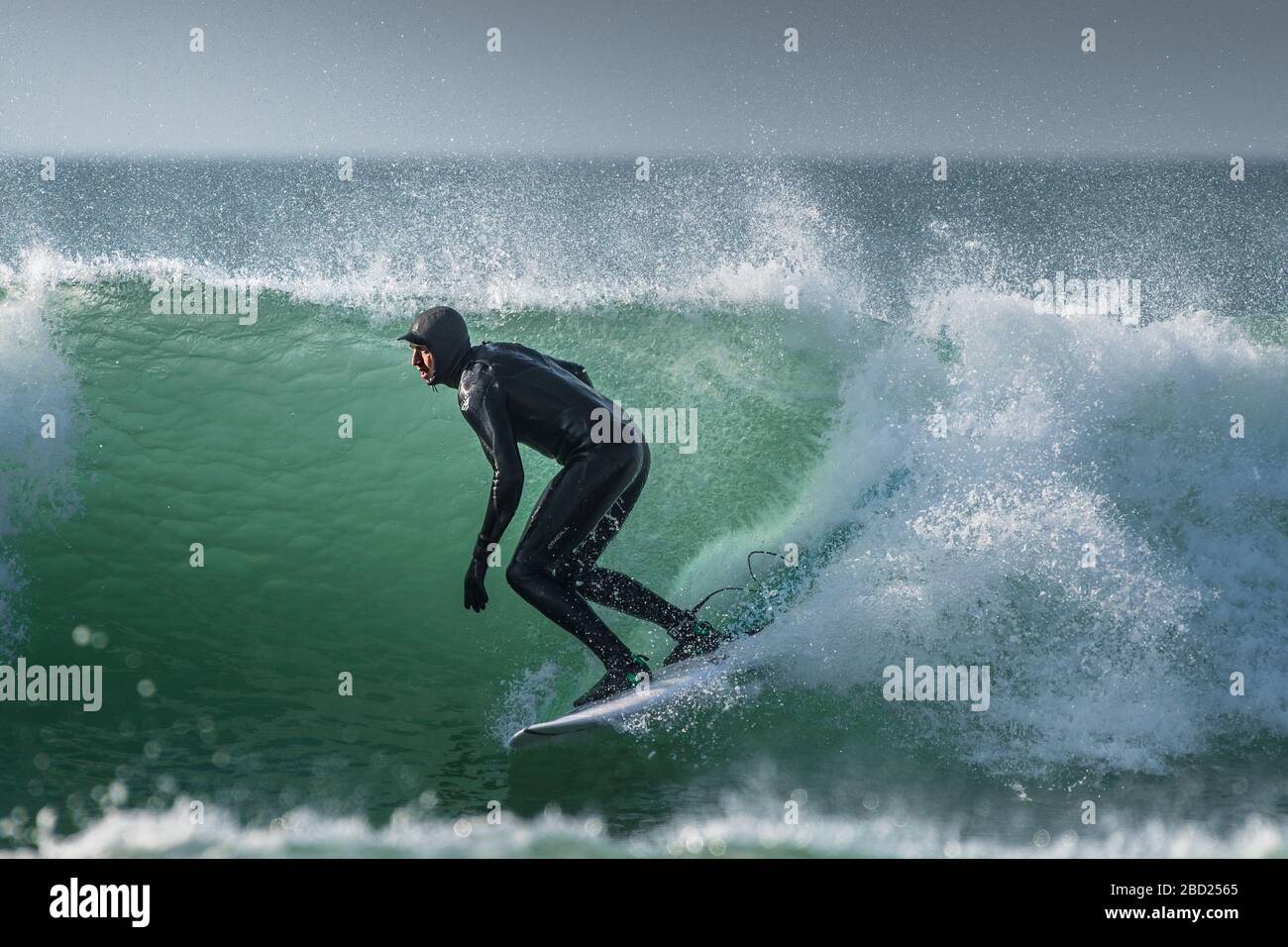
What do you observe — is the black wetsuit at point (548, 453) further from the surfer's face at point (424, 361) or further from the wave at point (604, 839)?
the wave at point (604, 839)

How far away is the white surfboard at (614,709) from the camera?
516 centimetres

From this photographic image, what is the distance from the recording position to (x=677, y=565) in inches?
284

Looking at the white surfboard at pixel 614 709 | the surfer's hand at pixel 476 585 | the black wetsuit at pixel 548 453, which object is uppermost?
the black wetsuit at pixel 548 453

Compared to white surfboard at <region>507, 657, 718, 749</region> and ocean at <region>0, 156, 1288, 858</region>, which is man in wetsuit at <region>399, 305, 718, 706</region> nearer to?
white surfboard at <region>507, 657, 718, 749</region>

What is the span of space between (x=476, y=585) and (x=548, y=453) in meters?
0.75

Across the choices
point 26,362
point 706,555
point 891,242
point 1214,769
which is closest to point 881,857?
point 1214,769

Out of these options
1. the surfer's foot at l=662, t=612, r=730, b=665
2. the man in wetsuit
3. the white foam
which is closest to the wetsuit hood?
the man in wetsuit

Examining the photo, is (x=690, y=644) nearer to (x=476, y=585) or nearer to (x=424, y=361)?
(x=476, y=585)

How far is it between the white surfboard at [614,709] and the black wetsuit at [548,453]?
0.15 metres

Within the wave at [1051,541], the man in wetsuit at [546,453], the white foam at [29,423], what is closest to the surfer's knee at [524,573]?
the man in wetsuit at [546,453]

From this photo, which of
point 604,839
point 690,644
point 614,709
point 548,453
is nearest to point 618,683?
point 614,709

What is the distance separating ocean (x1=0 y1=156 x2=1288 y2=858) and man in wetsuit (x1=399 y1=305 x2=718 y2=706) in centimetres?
77

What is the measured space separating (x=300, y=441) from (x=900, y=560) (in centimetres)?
457

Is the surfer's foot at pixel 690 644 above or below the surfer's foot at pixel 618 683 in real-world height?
above
